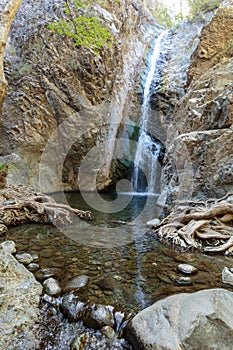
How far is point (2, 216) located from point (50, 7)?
37.2 ft

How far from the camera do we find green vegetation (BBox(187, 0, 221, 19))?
1675 centimetres

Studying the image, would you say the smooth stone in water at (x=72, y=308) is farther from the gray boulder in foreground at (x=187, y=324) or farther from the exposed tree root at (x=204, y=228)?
the exposed tree root at (x=204, y=228)

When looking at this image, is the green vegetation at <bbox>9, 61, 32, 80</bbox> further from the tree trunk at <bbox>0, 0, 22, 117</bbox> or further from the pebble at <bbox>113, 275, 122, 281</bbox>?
the pebble at <bbox>113, 275, 122, 281</bbox>

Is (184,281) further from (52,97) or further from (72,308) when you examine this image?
(52,97)

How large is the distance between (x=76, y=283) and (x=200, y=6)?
22436mm

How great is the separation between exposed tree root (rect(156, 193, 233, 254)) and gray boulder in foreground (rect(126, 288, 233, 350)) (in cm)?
233

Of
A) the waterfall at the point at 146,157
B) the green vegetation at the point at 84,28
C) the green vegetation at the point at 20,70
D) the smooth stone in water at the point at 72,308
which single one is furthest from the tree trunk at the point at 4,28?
the waterfall at the point at 146,157

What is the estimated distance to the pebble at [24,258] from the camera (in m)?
3.08

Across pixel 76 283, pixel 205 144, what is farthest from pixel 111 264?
pixel 205 144

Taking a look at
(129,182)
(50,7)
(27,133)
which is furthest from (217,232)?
(50,7)

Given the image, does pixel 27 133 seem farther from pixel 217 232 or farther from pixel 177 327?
pixel 177 327

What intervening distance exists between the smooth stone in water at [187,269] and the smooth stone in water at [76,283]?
133 cm

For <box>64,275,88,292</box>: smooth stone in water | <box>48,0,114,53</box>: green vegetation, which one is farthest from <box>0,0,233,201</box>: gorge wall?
<box>64,275,88,292</box>: smooth stone in water

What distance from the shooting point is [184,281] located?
2.67 metres
